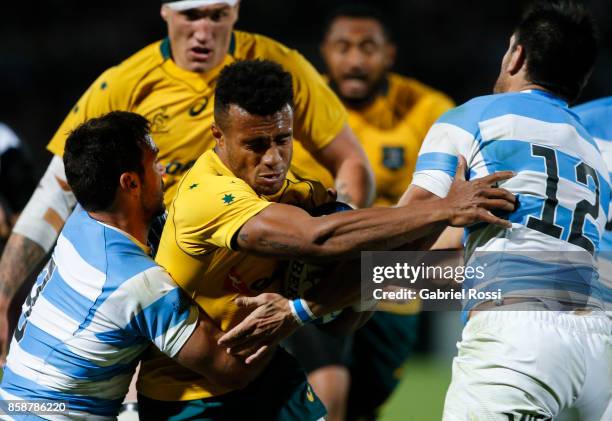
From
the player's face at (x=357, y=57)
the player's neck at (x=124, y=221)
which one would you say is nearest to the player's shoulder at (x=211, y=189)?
the player's neck at (x=124, y=221)

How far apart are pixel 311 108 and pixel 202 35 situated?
2.14ft

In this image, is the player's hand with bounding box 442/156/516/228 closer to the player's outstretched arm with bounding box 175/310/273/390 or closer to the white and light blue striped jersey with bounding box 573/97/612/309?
the player's outstretched arm with bounding box 175/310/273/390

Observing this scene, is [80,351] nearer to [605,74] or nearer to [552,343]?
[552,343]

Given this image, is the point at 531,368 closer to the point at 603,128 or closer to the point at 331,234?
the point at 331,234

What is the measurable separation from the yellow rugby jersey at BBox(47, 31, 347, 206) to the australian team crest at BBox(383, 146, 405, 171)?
1786 millimetres

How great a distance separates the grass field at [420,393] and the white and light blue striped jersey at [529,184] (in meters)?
3.90

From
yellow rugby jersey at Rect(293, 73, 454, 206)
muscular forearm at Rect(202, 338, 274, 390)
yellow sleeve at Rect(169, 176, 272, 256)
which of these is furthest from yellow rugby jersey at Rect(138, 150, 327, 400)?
yellow rugby jersey at Rect(293, 73, 454, 206)

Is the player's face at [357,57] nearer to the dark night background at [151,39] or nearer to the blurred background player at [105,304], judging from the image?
the blurred background player at [105,304]

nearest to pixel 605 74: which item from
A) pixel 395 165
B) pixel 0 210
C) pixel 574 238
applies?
pixel 395 165

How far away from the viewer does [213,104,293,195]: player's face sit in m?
3.59

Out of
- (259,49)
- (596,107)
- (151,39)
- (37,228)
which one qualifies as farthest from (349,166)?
(151,39)

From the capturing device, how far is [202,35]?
16.0 feet

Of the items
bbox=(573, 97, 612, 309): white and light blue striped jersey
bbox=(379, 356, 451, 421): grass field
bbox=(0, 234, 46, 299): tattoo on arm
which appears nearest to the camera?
bbox=(573, 97, 612, 309): white and light blue striped jersey

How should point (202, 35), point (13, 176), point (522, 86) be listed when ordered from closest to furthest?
point (522, 86), point (202, 35), point (13, 176)
